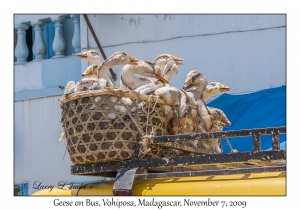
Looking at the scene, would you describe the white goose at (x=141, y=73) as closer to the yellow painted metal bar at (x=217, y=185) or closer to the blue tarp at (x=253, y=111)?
the yellow painted metal bar at (x=217, y=185)

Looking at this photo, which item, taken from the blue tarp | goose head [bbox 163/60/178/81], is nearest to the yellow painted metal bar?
goose head [bbox 163/60/178/81]

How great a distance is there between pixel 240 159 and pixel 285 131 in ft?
0.94

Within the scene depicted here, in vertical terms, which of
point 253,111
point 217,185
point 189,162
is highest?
point 253,111

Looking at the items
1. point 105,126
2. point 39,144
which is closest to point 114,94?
point 105,126

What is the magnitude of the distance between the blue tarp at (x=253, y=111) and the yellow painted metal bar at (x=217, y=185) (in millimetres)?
3231

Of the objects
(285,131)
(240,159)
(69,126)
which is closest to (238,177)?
(240,159)

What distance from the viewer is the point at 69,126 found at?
4473mm

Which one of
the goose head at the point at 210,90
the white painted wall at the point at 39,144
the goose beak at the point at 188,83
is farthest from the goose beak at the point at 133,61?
the white painted wall at the point at 39,144

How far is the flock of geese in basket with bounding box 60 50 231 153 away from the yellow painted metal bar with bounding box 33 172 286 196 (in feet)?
1.50

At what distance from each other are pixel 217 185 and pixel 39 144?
5.84m

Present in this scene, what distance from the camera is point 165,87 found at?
4648mm

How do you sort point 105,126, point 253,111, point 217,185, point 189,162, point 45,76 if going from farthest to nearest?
point 45,76 < point 253,111 < point 105,126 < point 189,162 < point 217,185

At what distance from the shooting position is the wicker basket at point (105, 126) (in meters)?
4.32

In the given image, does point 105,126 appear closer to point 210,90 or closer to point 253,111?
point 210,90
